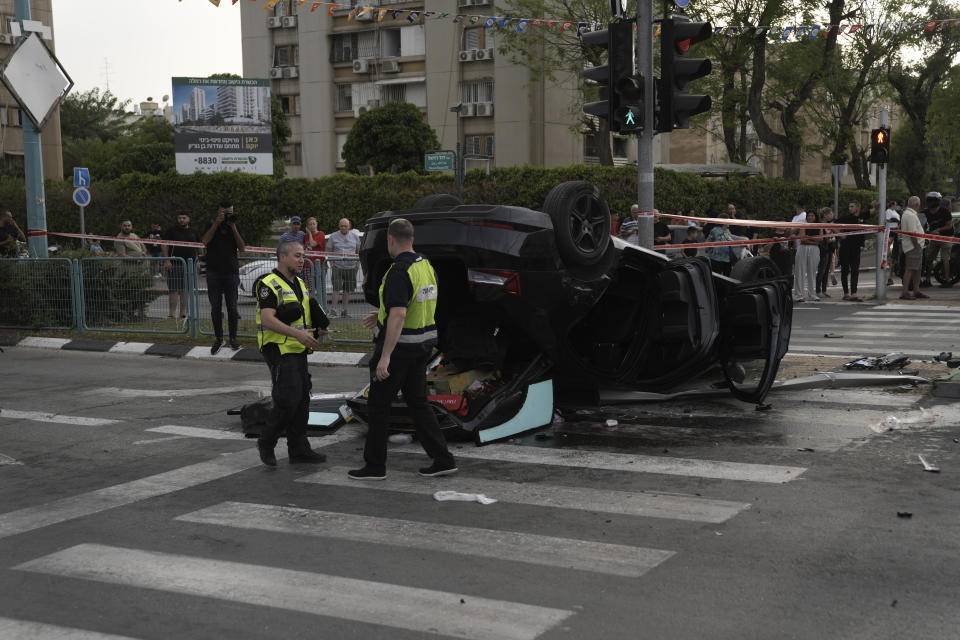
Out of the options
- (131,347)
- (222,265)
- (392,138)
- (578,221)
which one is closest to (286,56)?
(392,138)

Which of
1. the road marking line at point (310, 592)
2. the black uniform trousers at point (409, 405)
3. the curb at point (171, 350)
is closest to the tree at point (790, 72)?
the curb at point (171, 350)

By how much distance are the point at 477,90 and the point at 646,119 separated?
40.3 metres

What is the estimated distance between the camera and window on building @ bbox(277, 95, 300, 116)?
56.5 metres

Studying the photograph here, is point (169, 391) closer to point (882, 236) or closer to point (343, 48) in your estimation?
point (882, 236)

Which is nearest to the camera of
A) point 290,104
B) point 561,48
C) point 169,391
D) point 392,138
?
point 169,391

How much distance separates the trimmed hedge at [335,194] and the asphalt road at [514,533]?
2359 cm

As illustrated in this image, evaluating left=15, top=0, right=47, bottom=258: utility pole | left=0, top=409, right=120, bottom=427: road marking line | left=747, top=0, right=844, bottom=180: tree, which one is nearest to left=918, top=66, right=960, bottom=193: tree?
left=747, top=0, right=844, bottom=180: tree

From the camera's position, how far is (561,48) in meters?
42.9

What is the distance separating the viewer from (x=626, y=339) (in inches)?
355

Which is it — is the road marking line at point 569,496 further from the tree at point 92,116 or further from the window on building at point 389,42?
the tree at point 92,116

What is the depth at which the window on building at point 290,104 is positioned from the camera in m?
56.5

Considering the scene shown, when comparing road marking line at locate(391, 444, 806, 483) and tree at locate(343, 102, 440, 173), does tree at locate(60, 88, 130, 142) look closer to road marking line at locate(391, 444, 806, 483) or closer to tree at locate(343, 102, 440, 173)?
tree at locate(343, 102, 440, 173)

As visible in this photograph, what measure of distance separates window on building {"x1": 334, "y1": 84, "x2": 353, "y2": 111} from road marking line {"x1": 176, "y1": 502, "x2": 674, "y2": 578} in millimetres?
50675

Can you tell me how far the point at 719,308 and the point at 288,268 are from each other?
3749 mm
